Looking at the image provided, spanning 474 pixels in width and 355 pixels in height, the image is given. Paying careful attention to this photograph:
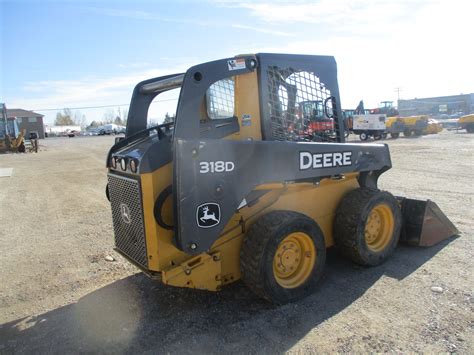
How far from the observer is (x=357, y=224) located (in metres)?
4.44

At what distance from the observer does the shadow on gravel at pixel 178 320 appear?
329 cm

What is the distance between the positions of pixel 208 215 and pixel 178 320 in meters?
1.12

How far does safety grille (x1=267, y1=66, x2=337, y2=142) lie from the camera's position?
3889mm

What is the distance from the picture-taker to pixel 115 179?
3850mm

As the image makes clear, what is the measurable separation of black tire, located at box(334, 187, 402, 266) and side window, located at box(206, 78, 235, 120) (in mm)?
1831

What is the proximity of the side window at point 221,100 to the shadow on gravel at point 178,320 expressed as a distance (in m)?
1.87

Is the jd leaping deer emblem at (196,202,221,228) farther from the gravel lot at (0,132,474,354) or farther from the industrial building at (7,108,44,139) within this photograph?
the industrial building at (7,108,44,139)

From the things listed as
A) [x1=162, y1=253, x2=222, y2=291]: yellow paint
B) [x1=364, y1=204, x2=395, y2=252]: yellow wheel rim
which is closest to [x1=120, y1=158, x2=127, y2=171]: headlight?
[x1=162, y1=253, x2=222, y2=291]: yellow paint

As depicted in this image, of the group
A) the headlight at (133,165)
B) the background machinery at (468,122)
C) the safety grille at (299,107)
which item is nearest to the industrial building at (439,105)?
the background machinery at (468,122)

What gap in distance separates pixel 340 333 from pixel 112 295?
243 cm

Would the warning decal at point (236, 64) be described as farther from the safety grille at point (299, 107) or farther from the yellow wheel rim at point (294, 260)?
the yellow wheel rim at point (294, 260)

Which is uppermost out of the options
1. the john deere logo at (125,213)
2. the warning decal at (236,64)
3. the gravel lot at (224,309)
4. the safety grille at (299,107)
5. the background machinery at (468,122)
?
the warning decal at (236,64)

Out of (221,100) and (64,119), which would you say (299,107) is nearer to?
(221,100)

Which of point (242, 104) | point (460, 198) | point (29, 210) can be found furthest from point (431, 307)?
point (29, 210)
